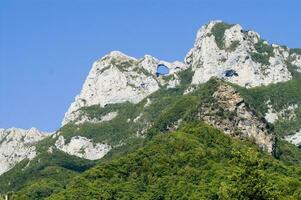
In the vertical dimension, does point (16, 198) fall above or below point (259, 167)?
above

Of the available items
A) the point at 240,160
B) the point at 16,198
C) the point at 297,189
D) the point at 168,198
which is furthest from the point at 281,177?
the point at 240,160

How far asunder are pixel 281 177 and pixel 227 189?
10085 centimetres

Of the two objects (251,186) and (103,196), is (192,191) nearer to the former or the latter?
(103,196)

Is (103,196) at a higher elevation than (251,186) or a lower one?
higher

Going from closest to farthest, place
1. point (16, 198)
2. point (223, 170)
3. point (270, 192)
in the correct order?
point (270, 192)
point (16, 198)
point (223, 170)

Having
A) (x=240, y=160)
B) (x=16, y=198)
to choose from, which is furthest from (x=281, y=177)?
(x=240, y=160)

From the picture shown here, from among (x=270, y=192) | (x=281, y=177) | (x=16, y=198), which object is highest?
(x=281, y=177)

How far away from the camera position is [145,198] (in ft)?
654

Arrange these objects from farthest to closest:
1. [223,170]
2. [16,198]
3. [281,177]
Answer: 1. [223,170]
2. [281,177]
3. [16,198]

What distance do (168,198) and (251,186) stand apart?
364 feet

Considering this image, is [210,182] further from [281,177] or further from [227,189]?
[227,189]

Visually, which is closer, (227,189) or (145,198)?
(227,189)

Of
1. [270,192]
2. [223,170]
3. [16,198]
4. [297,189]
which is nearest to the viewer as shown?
[270,192]

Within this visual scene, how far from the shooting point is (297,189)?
174 meters
